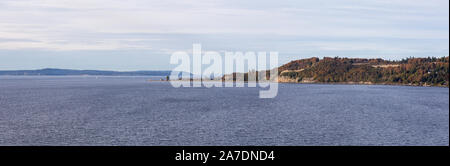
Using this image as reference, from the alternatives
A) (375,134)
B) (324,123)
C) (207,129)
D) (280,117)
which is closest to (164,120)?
(207,129)

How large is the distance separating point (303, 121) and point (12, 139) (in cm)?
4612

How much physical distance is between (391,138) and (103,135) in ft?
132

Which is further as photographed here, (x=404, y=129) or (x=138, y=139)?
(x=404, y=129)

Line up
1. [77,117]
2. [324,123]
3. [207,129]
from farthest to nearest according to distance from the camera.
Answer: [77,117]
[324,123]
[207,129]

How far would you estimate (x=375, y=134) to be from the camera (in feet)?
185

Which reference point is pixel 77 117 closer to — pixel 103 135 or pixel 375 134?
pixel 103 135

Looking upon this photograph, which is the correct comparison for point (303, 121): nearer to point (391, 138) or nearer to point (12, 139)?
point (391, 138)

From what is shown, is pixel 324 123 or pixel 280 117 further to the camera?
pixel 280 117

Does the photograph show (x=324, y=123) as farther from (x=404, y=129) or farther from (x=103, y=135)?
(x=103, y=135)

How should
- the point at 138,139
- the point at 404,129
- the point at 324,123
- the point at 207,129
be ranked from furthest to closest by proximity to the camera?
the point at 324,123 → the point at 404,129 → the point at 207,129 → the point at 138,139

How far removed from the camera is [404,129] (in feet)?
202

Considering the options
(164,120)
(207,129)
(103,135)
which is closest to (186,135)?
(207,129)
